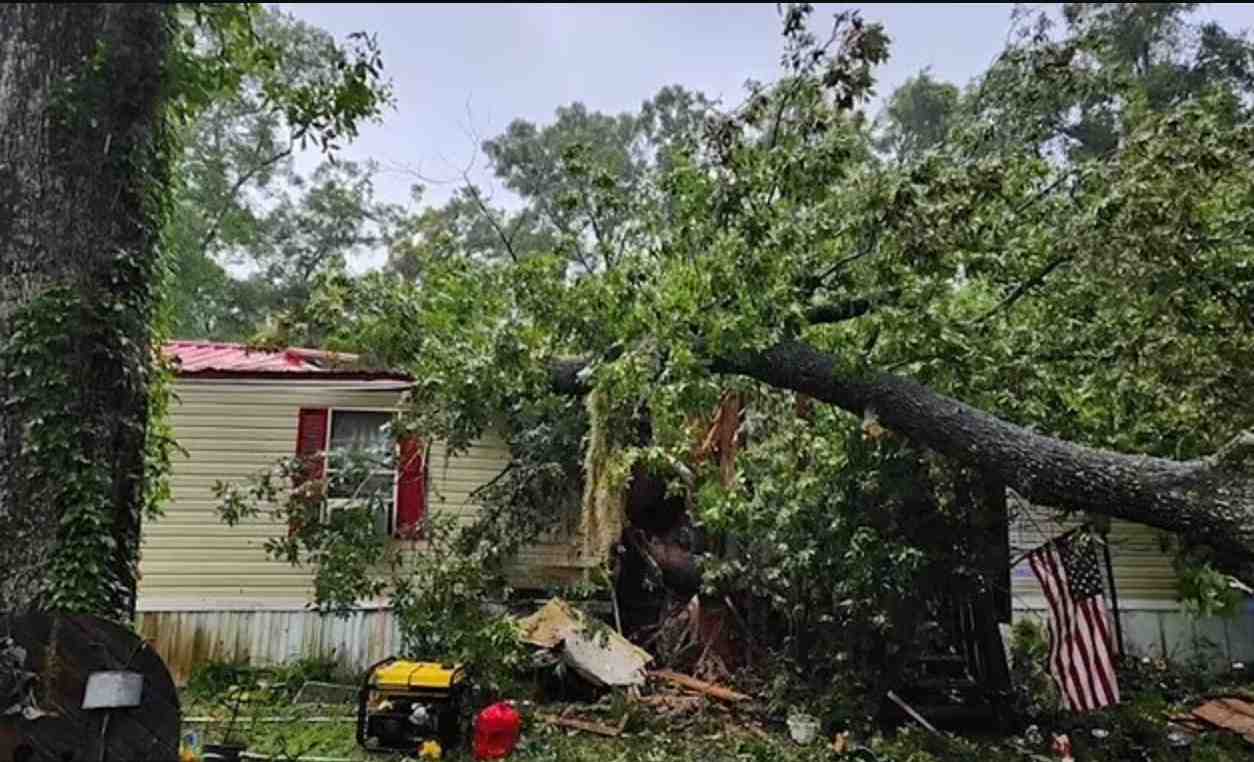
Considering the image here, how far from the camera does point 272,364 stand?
28.7 feet

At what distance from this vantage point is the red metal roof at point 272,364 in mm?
8367

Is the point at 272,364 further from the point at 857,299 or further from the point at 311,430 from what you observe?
the point at 857,299

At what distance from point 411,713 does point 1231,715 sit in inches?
264

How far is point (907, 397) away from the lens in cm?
589

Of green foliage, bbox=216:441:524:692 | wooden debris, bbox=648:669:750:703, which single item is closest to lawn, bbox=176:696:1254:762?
wooden debris, bbox=648:669:750:703

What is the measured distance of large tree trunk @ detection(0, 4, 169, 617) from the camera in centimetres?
306

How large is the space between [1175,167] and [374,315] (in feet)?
20.4

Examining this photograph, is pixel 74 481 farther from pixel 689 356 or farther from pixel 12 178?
pixel 689 356

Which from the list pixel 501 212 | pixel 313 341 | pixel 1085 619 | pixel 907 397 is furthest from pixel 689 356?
pixel 501 212

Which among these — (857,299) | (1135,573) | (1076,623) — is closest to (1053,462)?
(857,299)

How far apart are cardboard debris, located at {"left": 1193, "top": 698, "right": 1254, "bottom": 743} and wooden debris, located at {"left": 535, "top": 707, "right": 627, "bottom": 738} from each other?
16.1ft

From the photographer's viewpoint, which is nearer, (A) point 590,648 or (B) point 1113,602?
(A) point 590,648

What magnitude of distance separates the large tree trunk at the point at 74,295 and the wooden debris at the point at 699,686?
16.7 ft

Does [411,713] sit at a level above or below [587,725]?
above
